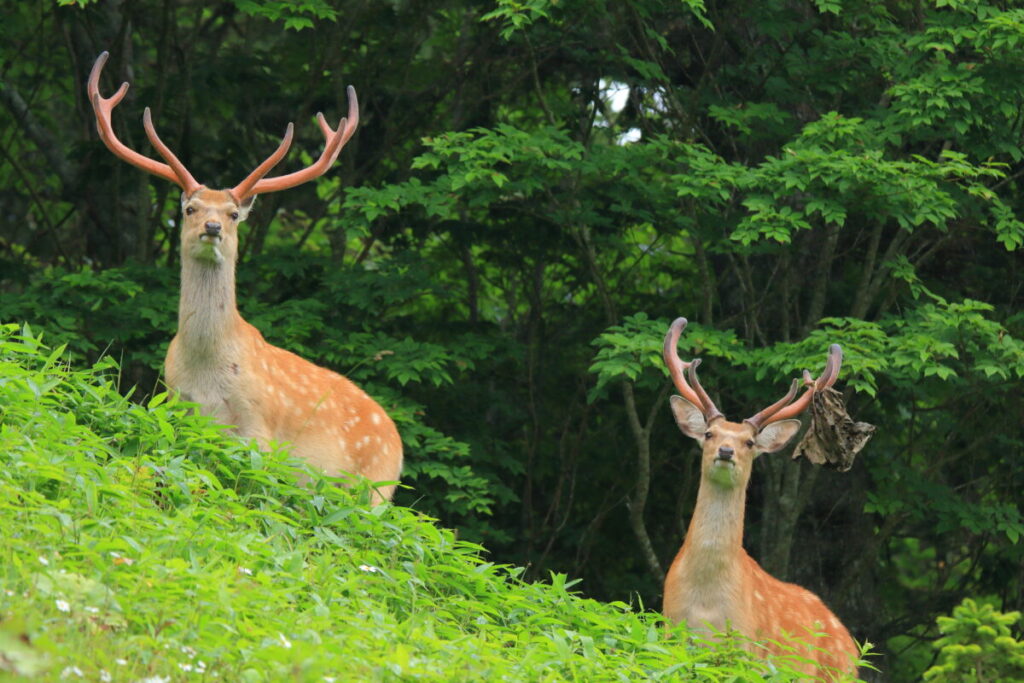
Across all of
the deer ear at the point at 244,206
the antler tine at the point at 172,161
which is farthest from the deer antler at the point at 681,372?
the antler tine at the point at 172,161

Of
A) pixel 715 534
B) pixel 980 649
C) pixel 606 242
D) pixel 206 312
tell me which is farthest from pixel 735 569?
pixel 606 242

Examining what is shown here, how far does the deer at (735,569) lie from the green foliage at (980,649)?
3.64 ft

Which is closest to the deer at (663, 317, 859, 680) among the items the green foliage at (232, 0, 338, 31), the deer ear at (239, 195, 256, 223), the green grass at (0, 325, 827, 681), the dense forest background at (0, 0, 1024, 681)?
the green grass at (0, 325, 827, 681)

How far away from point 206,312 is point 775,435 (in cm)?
338

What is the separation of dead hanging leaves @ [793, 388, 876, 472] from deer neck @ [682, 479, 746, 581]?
96 cm

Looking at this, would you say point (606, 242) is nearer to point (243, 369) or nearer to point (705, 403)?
point (705, 403)

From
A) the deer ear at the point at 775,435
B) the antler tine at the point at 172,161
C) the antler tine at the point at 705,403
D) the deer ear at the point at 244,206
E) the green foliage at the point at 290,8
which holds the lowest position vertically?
the deer ear at the point at 775,435

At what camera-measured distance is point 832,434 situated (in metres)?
9.65

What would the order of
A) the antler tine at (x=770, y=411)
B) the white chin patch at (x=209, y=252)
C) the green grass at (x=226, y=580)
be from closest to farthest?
the green grass at (x=226, y=580)
the white chin patch at (x=209, y=252)
the antler tine at (x=770, y=411)

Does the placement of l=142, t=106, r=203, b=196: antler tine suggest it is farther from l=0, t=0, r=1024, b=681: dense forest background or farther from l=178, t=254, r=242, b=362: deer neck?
l=0, t=0, r=1024, b=681: dense forest background

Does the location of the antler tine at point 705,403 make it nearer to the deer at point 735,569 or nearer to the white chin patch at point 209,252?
the deer at point 735,569

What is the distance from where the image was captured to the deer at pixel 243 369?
327 inches

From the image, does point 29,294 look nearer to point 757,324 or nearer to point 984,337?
point 757,324

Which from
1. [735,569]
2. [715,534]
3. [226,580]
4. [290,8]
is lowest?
[735,569]
